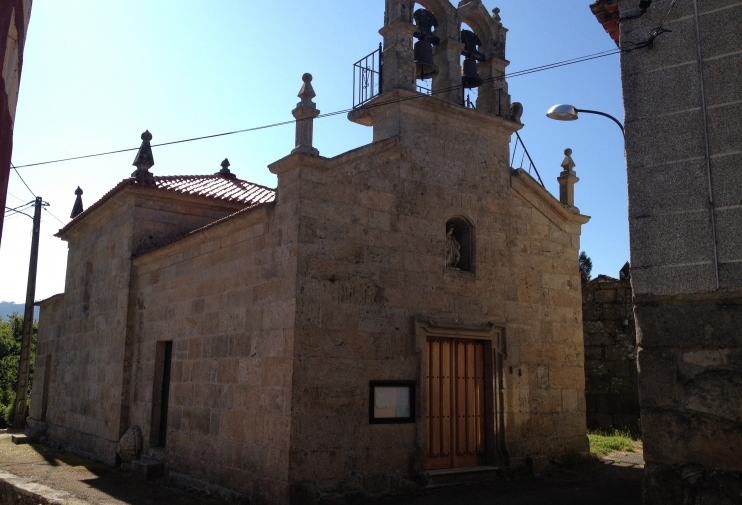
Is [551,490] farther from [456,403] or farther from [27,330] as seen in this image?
[27,330]

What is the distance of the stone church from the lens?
8.34m

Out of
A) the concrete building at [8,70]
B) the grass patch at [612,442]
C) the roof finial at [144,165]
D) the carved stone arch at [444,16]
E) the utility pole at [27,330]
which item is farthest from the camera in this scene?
the utility pole at [27,330]

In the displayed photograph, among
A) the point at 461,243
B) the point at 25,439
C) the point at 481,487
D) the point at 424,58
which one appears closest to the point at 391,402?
the point at 481,487

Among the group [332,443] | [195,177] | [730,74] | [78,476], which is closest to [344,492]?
[332,443]

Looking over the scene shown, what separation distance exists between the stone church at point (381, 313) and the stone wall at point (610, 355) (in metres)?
2.81

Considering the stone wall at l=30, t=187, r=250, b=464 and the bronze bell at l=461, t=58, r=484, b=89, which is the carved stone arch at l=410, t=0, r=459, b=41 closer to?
the bronze bell at l=461, t=58, r=484, b=89

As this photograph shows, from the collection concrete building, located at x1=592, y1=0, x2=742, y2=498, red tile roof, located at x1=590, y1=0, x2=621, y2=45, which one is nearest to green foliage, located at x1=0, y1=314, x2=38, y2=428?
red tile roof, located at x1=590, y1=0, x2=621, y2=45

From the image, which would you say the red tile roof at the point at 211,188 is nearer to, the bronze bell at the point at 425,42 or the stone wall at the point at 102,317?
the stone wall at the point at 102,317

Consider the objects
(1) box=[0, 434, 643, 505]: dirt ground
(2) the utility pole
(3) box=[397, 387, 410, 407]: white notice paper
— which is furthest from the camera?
(2) the utility pole

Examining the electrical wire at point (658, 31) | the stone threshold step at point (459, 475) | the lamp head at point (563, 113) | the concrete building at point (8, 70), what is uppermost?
the lamp head at point (563, 113)

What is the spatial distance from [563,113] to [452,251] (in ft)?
8.24

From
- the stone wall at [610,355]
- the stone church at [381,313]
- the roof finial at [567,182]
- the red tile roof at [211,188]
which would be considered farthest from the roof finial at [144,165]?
the stone wall at [610,355]

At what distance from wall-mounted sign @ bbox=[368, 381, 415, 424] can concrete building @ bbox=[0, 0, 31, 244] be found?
6073mm

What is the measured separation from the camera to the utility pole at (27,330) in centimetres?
1948
